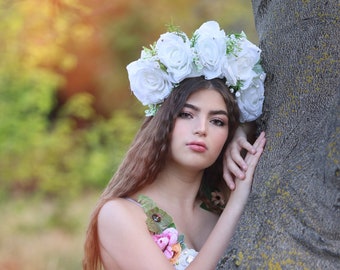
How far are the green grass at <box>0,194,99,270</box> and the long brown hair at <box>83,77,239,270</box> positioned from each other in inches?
208

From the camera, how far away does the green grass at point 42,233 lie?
8398mm

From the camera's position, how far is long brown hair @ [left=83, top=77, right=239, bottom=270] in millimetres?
2908

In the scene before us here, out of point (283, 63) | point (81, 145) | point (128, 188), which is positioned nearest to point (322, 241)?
point (283, 63)

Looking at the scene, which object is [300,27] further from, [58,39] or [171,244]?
[58,39]

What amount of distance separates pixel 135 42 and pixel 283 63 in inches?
424

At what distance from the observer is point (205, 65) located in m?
2.89

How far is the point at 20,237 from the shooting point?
905 cm

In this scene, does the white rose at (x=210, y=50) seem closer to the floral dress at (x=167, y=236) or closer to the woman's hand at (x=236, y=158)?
the woman's hand at (x=236, y=158)

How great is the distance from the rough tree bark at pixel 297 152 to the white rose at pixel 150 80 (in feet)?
1.36

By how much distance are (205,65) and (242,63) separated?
0.15 meters

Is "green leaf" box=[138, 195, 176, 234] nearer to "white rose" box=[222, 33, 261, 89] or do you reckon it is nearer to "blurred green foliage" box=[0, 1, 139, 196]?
"white rose" box=[222, 33, 261, 89]

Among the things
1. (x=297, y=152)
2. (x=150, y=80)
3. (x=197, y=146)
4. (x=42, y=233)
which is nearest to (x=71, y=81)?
(x=42, y=233)

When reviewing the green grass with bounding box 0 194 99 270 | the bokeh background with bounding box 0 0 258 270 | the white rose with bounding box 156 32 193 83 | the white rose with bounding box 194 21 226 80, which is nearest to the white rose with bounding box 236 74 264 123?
the white rose with bounding box 194 21 226 80

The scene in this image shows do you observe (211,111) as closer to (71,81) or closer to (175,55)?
(175,55)
